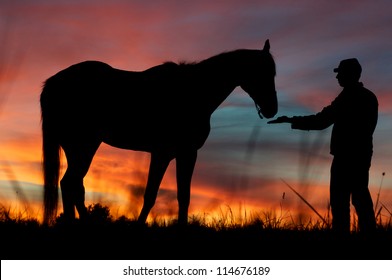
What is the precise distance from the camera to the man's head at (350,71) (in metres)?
6.61

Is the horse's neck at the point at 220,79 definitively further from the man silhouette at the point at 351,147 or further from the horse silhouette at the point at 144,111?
the man silhouette at the point at 351,147

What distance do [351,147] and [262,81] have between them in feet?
6.93

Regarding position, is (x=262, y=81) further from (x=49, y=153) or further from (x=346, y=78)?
(x=49, y=153)

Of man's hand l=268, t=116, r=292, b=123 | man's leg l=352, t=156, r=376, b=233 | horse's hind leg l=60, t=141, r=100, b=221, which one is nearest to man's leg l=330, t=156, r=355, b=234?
man's leg l=352, t=156, r=376, b=233

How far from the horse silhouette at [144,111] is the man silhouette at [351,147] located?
5.45ft

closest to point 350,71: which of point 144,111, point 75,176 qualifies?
point 144,111

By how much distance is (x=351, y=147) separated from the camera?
256 inches

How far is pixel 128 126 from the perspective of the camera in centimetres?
861

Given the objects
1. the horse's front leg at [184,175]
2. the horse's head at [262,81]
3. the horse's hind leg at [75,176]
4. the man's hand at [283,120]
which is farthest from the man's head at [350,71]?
the horse's hind leg at [75,176]

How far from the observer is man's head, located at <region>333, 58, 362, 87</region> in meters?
6.61

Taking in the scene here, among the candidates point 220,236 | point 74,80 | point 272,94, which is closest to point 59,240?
point 220,236
